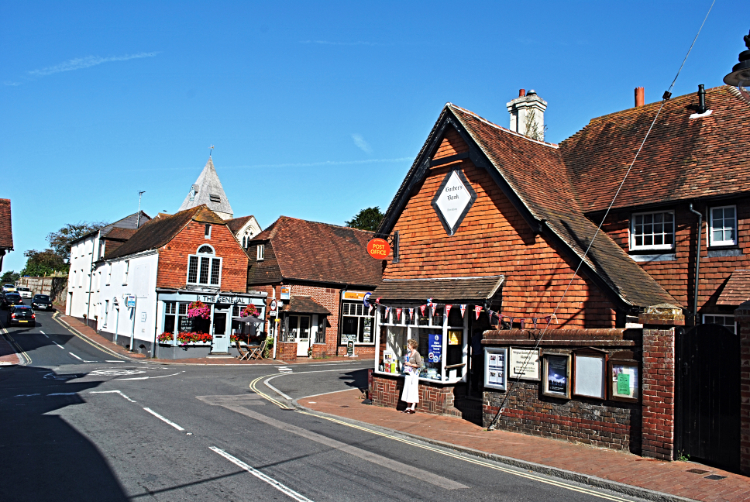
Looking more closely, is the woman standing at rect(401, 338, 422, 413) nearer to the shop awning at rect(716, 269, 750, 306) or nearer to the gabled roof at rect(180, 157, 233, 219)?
the shop awning at rect(716, 269, 750, 306)

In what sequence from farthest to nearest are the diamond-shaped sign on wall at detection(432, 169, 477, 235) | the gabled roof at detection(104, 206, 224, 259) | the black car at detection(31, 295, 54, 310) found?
the black car at detection(31, 295, 54, 310) → the gabled roof at detection(104, 206, 224, 259) → the diamond-shaped sign on wall at detection(432, 169, 477, 235)

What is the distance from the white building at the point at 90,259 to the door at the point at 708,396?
1675 inches

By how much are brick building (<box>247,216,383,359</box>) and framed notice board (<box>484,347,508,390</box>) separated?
64.5ft

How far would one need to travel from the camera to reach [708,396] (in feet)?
29.9

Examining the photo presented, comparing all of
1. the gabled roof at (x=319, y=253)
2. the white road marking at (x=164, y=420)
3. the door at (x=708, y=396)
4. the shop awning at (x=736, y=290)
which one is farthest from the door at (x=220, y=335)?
the door at (x=708, y=396)

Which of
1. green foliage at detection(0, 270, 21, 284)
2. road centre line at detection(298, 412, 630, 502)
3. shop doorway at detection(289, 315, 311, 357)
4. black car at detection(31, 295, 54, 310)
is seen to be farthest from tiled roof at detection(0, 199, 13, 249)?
green foliage at detection(0, 270, 21, 284)

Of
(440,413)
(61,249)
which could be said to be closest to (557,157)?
(440,413)

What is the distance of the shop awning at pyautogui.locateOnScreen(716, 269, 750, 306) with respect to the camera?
39.8ft

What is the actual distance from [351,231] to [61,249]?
57.4 m

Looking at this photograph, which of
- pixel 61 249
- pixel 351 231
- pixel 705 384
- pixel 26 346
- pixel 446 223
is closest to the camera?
pixel 705 384

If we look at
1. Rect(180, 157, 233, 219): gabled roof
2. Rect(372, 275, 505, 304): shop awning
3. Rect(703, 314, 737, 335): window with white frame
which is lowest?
Rect(703, 314, 737, 335): window with white frame

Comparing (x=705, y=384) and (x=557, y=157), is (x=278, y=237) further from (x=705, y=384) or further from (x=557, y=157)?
(x=705, y=384)

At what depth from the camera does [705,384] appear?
917 centimetres

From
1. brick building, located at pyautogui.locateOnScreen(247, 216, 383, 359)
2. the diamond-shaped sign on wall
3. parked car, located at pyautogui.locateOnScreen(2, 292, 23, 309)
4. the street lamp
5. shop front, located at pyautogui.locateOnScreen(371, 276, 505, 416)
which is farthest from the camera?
parked car, located at pyautogui.locateOnScreen(2, 292, 23, 309)
